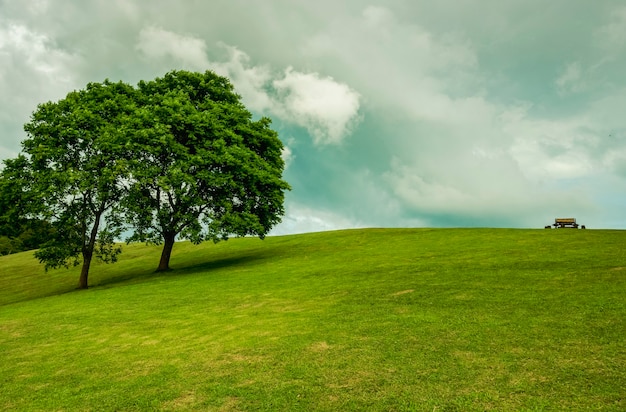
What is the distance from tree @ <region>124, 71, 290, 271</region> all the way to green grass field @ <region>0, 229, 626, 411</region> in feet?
36.3

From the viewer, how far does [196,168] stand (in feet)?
132

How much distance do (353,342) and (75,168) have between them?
36422 millimetres

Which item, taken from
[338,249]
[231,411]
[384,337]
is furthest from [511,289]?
[338,249]

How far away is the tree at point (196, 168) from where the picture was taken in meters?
38.4

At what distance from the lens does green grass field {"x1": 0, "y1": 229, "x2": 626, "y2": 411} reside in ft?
32.9

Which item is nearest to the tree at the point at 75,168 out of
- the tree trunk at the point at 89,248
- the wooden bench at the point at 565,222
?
the tree trunk at the point at 89,248

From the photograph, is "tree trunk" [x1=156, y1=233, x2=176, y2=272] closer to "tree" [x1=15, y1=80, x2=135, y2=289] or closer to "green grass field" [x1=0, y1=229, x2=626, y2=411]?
"tree" [x1=15, y1=80, x2=135, y2=289]

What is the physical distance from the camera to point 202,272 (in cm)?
3916

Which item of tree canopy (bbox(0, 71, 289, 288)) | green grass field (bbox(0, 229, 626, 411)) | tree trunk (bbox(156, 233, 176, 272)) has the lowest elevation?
green grass field (bbox(0, 229, 626, 411))

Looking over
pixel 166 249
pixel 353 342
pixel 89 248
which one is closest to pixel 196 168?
pixel 166 249

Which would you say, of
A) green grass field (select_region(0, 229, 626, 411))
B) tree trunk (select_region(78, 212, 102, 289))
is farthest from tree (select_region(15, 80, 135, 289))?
green grass field (select_region(0, 229, 626, 411))

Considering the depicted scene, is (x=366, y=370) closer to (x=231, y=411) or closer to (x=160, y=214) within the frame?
(x=231, y=411)

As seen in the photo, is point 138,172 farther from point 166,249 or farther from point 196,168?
point 166,249

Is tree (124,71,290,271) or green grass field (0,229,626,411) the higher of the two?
tree (124,71,290,271)
